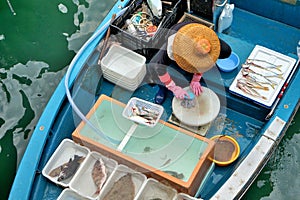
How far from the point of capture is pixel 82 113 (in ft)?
13.8

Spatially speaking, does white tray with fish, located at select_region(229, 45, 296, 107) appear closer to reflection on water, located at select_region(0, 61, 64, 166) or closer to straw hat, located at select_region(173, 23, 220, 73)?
straw hat, located at select_region(173, 23, 220, 73)

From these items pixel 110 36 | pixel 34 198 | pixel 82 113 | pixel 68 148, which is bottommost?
pixel 34 198

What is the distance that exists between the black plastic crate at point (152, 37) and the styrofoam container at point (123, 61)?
0.19 feet

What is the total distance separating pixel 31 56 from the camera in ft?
17.3

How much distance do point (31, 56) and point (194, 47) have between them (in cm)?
224

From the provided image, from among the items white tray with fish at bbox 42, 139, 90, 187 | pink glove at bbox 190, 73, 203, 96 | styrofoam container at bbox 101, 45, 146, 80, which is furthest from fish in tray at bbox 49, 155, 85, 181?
pink glove at bbox 190, 73, 203, 96

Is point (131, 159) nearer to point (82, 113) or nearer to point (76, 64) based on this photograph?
point (82, 113)

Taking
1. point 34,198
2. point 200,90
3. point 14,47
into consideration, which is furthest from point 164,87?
point 14,47

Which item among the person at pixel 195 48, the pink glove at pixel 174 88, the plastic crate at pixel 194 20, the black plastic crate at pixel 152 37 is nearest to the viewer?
the person at pixel 195 48

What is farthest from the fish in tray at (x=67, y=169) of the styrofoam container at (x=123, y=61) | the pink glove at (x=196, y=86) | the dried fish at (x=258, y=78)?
the dried fish at (x=258, y=78)

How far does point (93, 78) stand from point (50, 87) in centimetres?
75

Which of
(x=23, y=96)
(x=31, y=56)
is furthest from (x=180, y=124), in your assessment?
(x=31, y=56)

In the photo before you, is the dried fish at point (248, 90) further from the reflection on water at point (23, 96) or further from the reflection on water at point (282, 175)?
the reflection on water at point (23, 96)

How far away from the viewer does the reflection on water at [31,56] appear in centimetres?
471
